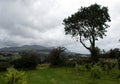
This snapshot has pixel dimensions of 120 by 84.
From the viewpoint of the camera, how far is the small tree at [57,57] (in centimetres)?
7100

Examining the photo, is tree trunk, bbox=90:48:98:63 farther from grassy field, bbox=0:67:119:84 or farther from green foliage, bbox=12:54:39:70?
grassy field, bbox=0:67:119:84

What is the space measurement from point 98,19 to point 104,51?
984 centimetres

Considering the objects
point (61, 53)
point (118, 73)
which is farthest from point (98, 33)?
point (118, 73)

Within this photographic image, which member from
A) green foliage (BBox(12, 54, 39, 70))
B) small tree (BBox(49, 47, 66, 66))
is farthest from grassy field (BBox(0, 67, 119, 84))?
small tree (BBox(49, 47, 66, 66))

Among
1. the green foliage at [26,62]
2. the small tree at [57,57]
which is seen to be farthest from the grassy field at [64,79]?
the small tree at [57,57]

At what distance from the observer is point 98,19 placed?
7294 cm

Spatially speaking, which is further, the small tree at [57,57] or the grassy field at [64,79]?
the small tree at [57,57]

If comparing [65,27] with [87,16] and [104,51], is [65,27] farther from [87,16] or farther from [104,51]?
[104,51]

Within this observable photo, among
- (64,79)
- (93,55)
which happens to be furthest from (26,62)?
(93,55)

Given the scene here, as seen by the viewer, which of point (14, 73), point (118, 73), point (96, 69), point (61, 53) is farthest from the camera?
point (61, 53)

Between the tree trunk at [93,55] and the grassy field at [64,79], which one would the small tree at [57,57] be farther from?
the grassy field at [64,79]

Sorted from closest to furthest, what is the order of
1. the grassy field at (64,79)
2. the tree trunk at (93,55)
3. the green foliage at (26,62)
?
the grassy field at (64,79), the green foliage at (26,62), the tree trunk at (93,55)

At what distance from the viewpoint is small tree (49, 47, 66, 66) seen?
2795 inches

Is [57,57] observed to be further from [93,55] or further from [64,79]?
[64,79]
